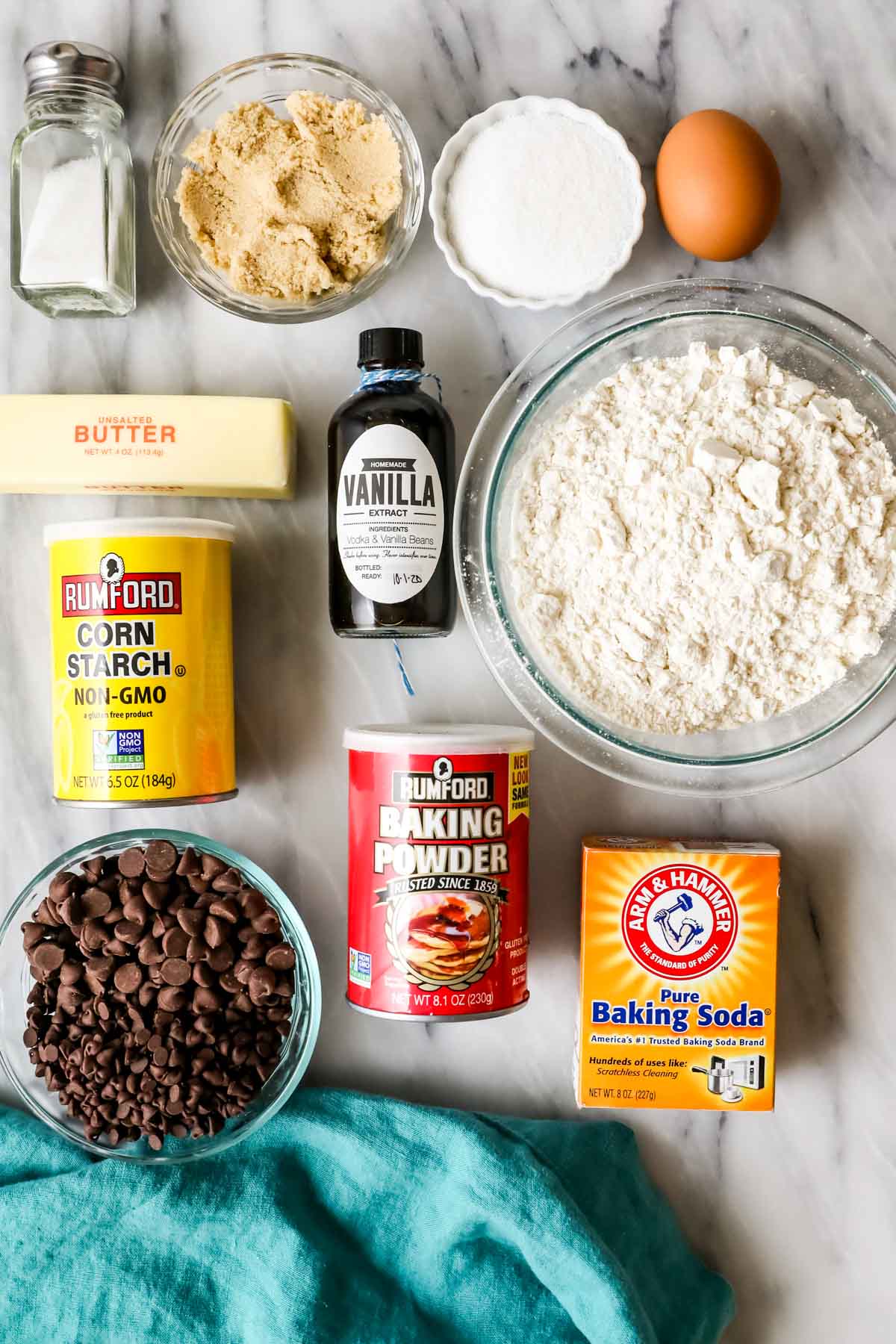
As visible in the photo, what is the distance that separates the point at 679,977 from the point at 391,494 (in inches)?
18.2

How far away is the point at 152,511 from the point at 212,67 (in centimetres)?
41

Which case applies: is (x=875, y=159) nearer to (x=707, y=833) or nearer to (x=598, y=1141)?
(x=707, y=833)

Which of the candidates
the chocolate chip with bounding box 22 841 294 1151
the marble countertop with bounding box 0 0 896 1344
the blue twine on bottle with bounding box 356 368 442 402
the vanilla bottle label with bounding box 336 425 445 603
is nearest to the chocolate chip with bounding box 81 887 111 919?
the chocolate chip with bounding box 22 841 294 1151

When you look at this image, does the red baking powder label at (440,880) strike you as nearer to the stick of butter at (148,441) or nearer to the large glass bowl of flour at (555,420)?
the large glass bowl of flour at (555,420)

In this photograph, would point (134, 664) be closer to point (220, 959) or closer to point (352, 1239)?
point (220, 959)

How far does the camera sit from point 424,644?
2.78 ft

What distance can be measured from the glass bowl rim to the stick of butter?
0.11 metres

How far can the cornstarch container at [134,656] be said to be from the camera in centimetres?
73

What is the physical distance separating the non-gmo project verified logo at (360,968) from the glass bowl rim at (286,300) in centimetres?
55

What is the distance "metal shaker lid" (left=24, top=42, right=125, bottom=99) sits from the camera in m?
0.79

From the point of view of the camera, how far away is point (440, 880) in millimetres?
729

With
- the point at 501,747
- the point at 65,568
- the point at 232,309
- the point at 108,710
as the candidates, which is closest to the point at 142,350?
the point at 232,309

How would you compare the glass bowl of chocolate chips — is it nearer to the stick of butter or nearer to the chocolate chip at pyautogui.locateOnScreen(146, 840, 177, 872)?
the chocolate chip at pyautogui.locateOnScreen(146, 840, 177, 872)

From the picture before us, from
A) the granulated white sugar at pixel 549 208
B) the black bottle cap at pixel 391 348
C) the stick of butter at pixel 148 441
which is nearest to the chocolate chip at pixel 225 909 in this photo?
the stick of butter at pixel 148 441
